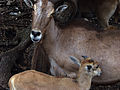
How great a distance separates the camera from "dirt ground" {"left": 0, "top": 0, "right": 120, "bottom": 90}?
7.09 m

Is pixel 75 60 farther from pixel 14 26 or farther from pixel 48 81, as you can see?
pixel 14 26

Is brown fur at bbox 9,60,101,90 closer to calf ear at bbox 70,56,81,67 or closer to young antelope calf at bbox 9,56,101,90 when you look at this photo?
young antelope calf at bbox 9,56,101,90

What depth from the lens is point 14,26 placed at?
8477 mm

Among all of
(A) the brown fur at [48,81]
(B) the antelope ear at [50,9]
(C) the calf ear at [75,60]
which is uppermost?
(B) the antelope ear at [50,9]

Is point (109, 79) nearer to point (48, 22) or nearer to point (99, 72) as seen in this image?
point (99, 72)

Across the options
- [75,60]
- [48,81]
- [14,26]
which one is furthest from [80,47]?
[14,26]

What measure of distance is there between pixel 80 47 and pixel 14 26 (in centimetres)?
335

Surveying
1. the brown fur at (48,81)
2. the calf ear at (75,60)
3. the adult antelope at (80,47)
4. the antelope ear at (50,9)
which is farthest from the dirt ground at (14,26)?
the antelope ear at (50,9)

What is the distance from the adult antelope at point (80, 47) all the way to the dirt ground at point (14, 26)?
99 cm

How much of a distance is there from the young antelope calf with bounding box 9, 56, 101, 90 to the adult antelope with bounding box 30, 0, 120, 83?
1.02 feet

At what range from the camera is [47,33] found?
5734mm

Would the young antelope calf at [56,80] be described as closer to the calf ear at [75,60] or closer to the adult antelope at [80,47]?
the calf ear at [75,60]

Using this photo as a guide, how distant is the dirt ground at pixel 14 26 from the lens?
709 cm

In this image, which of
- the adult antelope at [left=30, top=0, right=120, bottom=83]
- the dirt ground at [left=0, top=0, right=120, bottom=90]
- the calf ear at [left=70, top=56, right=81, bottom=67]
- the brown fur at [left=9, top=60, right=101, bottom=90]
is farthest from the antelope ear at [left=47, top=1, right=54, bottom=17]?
the dirt ground at [left=0, top=0, right=120, bottom=90]
